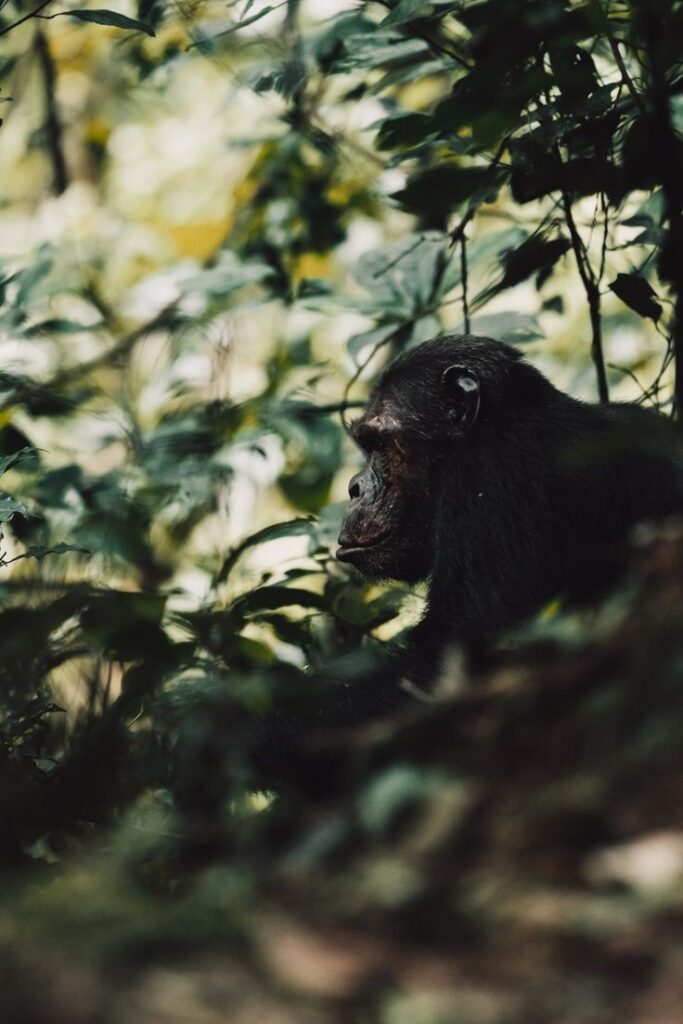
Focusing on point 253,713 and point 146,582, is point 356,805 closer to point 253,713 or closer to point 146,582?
point 253,713

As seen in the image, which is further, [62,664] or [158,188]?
[158,188]

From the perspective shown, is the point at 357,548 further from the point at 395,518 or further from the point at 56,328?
the point at 56,328

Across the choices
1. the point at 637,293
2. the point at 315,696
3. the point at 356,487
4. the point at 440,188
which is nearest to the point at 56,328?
the point at 356,487

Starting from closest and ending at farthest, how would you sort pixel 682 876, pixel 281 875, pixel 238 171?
pixel 682 876 → pixel 281 875 → pixel 238 171

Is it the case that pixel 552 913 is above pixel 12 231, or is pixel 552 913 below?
below

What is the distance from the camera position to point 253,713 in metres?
3.23

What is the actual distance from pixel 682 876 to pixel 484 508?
7.90ft

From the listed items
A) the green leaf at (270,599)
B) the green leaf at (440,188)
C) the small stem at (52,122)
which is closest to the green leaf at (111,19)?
the green leaf at (440,188)

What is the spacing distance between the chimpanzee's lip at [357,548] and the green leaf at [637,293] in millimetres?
1080

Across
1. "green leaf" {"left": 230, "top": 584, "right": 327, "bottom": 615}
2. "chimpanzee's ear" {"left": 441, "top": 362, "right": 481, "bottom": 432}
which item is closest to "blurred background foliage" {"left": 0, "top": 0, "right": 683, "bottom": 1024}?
"green leaf" {"left": 230, "top": 584, "right": 327, "bottom": 615}

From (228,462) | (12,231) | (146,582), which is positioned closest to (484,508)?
(228,462)

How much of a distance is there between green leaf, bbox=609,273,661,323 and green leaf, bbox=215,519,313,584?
49.2 inches

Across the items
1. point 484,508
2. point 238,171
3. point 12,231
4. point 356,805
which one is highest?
point 238,171

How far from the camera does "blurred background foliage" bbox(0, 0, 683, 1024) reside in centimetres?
105
